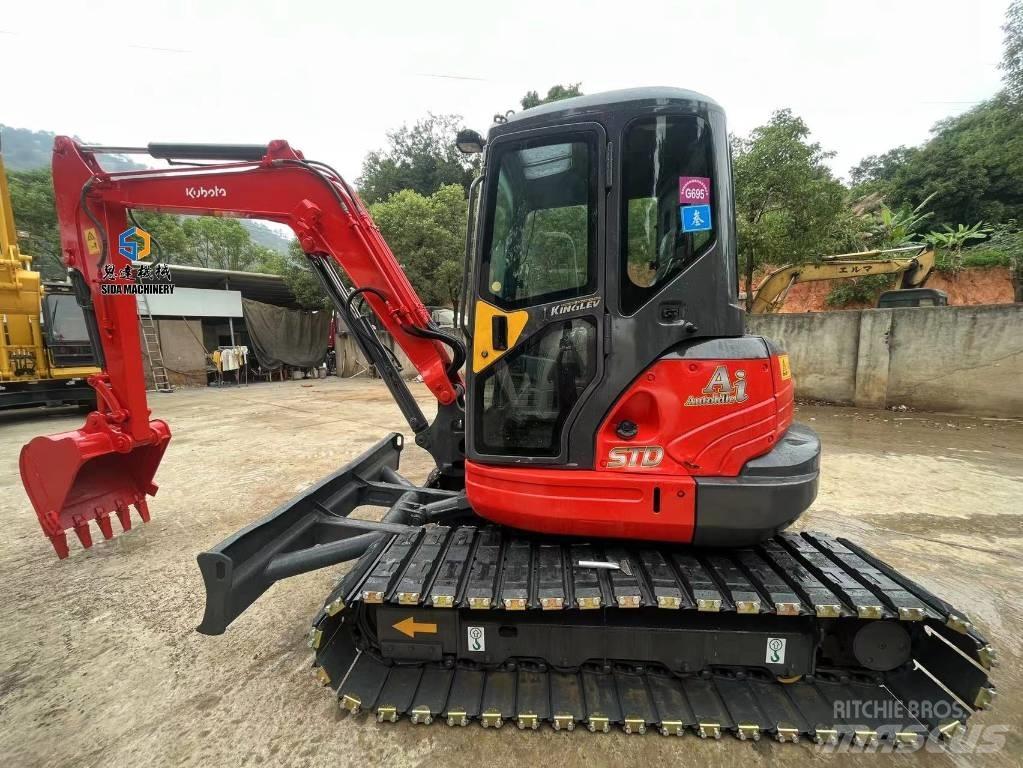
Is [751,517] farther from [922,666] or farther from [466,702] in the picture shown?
[466,702]

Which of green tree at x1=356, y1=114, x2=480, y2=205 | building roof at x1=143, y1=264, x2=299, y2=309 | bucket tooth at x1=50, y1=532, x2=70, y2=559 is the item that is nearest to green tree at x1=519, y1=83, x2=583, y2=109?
green tree at x1=356, y1=114, x2=480, y2=205

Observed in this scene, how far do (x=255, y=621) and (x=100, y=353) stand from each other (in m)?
2.28

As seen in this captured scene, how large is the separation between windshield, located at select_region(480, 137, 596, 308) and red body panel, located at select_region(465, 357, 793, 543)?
0.58 m

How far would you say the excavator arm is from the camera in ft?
9.48

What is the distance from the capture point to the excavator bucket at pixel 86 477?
10.1 ft

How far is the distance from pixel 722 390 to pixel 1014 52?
32.6 m

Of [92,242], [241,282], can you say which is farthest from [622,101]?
[241,282]

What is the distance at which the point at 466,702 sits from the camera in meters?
1.87

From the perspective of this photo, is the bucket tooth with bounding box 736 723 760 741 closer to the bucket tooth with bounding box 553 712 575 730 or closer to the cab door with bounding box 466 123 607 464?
the bucket tooth with bounding box 553 712 575 730

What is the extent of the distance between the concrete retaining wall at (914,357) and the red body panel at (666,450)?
825 cm

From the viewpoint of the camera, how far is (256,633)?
251cm

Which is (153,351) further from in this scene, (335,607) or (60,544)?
(335,607)

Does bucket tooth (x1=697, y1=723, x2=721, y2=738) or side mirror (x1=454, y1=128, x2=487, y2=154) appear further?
side mirror (x1=454, y1=128, x2=487, y2=154)

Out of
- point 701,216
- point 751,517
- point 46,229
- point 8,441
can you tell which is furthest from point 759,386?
point 46,229
